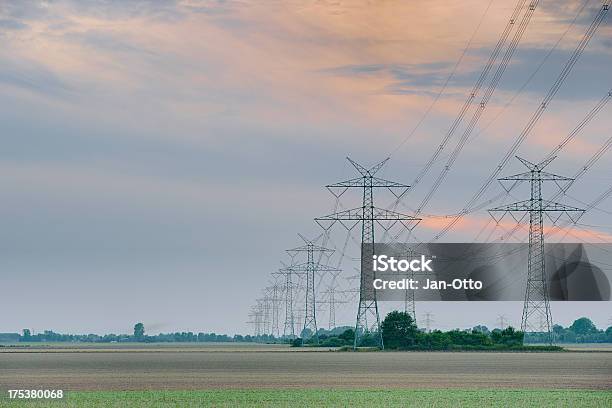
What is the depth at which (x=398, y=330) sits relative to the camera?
624 feet

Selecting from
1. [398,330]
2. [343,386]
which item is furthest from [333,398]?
[398,330]

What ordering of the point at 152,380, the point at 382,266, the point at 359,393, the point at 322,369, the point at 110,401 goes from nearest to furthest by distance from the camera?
the point at 110,401, the point at 359,393, the point at 152,380, the point at 322,369, the point at 382,266

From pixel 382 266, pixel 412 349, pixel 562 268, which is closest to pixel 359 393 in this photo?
pixel 382 266

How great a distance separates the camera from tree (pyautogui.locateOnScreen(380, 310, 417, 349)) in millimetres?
187875

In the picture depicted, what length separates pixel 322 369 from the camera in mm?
109938

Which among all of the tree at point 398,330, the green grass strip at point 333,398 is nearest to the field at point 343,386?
the green grass strip at point 333,398

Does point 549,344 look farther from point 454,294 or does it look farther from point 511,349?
point 454,294

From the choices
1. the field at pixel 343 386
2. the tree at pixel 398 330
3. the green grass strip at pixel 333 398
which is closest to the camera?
the green grass strip at pixel 333 398

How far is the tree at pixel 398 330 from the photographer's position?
188 metres

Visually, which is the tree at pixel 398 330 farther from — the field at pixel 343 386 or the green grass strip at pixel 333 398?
the green grass strip at pixel 333 398

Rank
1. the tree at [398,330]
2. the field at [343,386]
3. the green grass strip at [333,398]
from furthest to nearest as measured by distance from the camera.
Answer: the tree at [398,330], the field at [343,386], the green grass strip at [333,398]

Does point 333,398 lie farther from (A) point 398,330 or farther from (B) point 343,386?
(A) point 398,330

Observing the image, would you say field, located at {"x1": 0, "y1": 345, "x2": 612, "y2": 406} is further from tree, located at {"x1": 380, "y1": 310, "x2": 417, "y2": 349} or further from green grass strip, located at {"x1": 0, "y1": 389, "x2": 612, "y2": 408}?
tree, located at {"x1": 380, "y1": 310, "x2": 417, "y2": 349}

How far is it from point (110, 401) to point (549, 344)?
14056cm
